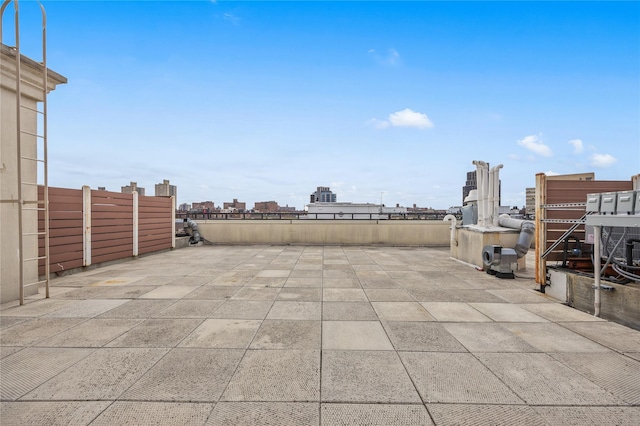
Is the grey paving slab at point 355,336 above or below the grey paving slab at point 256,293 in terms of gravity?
above

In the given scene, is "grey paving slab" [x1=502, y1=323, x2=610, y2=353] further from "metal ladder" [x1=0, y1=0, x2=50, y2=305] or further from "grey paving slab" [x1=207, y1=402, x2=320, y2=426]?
"metal ladder" [x1=0, y1=0, x2=50, y2=305]

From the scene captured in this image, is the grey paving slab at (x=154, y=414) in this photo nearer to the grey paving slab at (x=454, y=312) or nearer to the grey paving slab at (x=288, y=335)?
the grey paving slab at (x=288, y=335)

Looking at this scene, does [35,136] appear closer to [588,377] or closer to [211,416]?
[211,416]

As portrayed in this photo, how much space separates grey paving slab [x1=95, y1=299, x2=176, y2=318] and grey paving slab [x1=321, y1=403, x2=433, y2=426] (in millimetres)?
4066

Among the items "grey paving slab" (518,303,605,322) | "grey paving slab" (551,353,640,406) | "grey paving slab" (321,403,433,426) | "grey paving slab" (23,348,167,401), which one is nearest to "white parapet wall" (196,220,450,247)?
"grey paving slab" (518,303,605,322)

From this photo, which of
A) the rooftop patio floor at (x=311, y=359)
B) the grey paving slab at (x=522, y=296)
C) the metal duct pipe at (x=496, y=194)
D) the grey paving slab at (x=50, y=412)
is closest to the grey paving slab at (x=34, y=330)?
the rooftop patio floor at (x=311, y=359)

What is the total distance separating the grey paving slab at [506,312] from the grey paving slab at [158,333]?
5354 mm

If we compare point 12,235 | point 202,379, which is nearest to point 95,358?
point 202,379

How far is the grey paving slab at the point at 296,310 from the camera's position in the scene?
510cm

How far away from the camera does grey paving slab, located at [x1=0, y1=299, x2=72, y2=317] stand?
5207mm

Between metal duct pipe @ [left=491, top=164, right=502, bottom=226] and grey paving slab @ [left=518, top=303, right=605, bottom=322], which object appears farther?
metal duct pipe @ [left=491, top=164, right=502, bottom=226]

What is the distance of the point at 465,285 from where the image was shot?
7.59 m

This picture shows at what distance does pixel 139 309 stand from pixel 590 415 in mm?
6711

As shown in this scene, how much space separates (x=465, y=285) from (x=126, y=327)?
7692 mm
